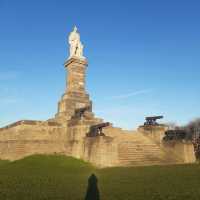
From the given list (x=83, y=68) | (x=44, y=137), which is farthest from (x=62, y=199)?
(x=83, y=68)

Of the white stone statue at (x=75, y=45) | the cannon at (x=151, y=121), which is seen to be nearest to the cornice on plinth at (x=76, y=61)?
the white stone statue at (x=75, y=45)

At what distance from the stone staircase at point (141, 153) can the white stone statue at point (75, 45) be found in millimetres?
11316

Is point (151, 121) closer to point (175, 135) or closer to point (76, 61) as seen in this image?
point (175, 135)

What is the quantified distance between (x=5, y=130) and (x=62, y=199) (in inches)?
774

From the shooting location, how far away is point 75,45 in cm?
3138

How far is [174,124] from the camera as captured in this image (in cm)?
6247

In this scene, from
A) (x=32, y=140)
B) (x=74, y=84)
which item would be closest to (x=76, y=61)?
(x=74, y=84)

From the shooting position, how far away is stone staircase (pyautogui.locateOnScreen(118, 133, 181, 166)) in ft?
68.3

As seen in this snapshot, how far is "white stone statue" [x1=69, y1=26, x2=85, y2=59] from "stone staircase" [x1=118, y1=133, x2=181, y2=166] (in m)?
11.3

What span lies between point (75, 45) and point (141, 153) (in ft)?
49.2

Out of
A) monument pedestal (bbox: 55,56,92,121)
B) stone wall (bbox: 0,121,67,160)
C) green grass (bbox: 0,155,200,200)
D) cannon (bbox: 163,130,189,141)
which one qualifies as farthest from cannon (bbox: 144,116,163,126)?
green grass (bbox: 0,155,200,200)

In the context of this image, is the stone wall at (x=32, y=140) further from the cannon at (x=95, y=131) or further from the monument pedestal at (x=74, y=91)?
the cannon at (x=95, y=131)

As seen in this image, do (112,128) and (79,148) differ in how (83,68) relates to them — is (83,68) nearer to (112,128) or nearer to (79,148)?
(112,128)

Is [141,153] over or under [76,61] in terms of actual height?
under
